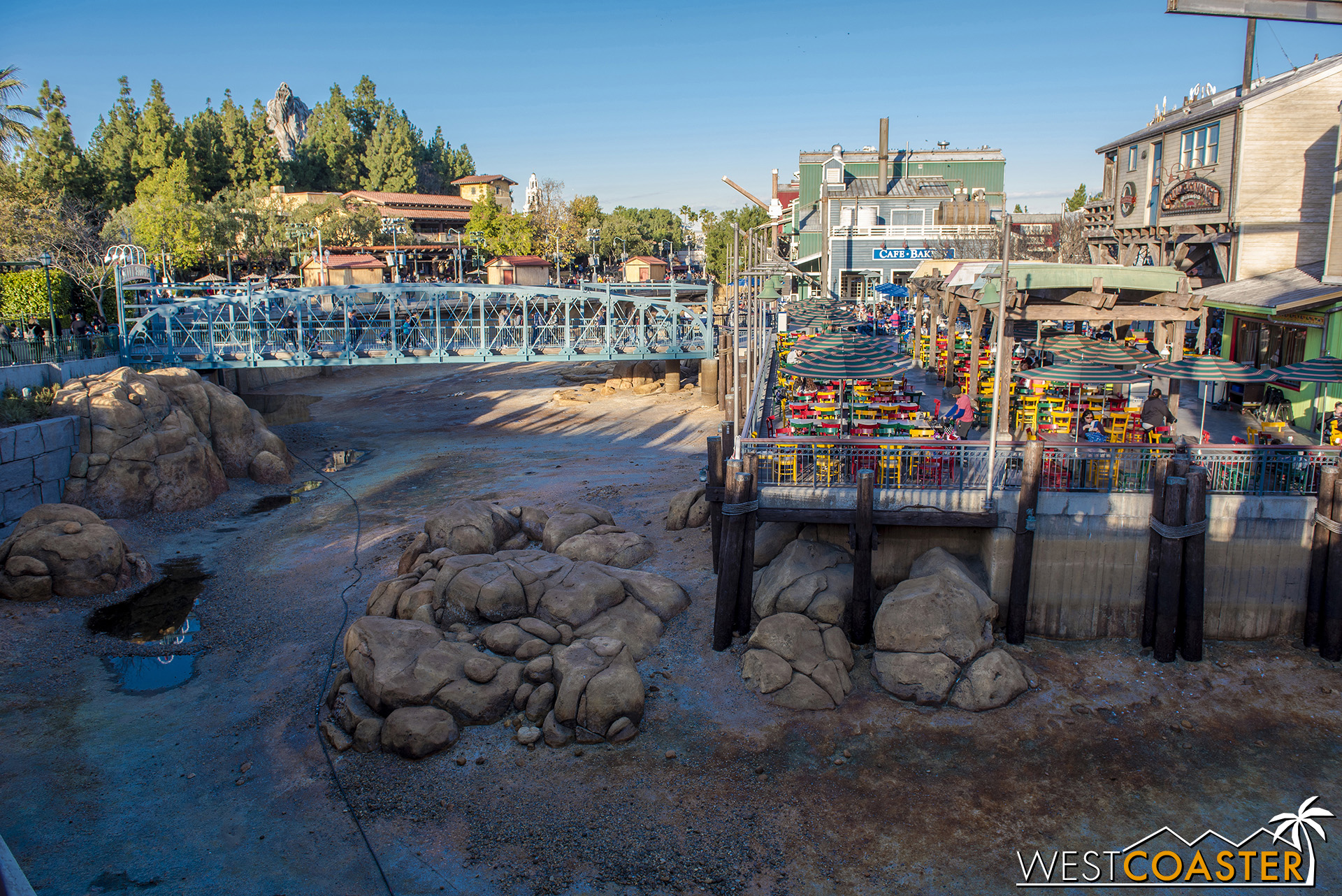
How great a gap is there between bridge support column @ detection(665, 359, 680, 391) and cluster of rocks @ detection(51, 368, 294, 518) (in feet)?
62.1

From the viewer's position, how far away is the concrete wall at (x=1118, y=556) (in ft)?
42.7

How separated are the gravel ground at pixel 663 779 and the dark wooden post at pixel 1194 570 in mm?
355

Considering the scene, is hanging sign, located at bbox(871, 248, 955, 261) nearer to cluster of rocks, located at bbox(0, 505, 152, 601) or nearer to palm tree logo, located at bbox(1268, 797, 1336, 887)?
palm tree logo, located at bbox(1268, 797, 1336, 887)

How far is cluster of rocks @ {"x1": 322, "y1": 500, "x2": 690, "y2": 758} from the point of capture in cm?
1120

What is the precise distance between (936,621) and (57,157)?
65282 millimetres

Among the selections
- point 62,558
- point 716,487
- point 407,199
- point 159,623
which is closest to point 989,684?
point 716,487

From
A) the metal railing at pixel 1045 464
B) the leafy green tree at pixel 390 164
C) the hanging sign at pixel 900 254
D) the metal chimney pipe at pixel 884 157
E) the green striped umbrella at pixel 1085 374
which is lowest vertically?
the metal railing at pixel 1045 464

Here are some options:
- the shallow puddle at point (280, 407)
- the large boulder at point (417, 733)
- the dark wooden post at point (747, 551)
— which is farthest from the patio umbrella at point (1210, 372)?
the shallow puddle at point (280, 407)

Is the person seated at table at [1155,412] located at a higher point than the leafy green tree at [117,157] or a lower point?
lower

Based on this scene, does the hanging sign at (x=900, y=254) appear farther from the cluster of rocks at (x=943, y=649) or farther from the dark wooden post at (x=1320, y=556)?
the cluster of rocks at (x=943, y=649)

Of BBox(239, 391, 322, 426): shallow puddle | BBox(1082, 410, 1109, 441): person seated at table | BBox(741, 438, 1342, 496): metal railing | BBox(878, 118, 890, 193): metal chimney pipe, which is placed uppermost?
BBox(878, 118, 890, 193): metal chimney pipe

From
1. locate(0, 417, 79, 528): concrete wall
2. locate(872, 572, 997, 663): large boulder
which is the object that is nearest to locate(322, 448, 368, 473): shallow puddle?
locate(0, 417, 79, 528): concrete wall

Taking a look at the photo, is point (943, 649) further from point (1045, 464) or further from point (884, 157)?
point (884, 157)

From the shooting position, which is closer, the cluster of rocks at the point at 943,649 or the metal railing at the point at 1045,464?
the cluster of rocks at the point at 943,649
